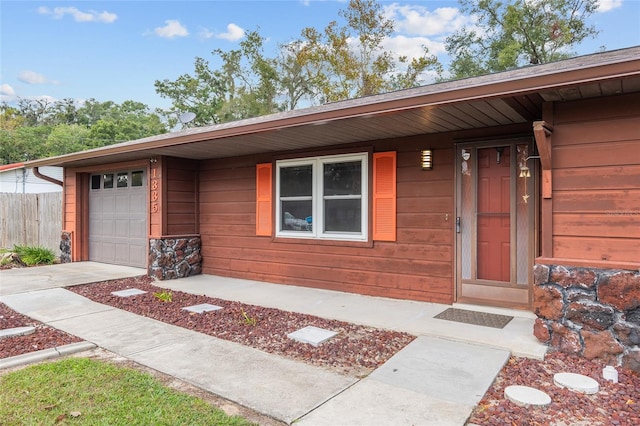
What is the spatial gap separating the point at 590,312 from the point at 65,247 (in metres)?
9.66

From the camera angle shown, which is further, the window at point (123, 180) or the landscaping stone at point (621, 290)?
the window at point (123, 180)

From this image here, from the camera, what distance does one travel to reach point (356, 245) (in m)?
5.48

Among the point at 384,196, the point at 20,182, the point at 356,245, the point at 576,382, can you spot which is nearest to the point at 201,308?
the point at 356,245

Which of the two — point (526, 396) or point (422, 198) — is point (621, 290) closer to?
point (526, 396)

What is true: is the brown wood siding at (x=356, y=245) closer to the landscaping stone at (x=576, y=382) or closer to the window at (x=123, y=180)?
the window at (x=123, y=180)

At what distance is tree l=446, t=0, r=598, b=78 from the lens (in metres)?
14.3

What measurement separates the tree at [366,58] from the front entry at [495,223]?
38.0 ft

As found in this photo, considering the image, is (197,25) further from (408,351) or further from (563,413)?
(563,413)

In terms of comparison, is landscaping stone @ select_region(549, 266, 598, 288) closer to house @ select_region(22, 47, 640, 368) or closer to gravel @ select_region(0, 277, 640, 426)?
house @ select_region(22, 47, 640, 368)

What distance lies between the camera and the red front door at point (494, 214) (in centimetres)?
443

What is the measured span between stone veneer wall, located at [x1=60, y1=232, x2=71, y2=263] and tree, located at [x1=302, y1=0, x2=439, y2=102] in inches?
424

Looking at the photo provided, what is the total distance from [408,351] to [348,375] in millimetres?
681

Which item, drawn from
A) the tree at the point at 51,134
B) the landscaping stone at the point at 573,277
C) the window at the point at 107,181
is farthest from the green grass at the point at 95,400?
the tree at the point at 51,134

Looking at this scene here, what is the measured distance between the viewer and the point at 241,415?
227cm
